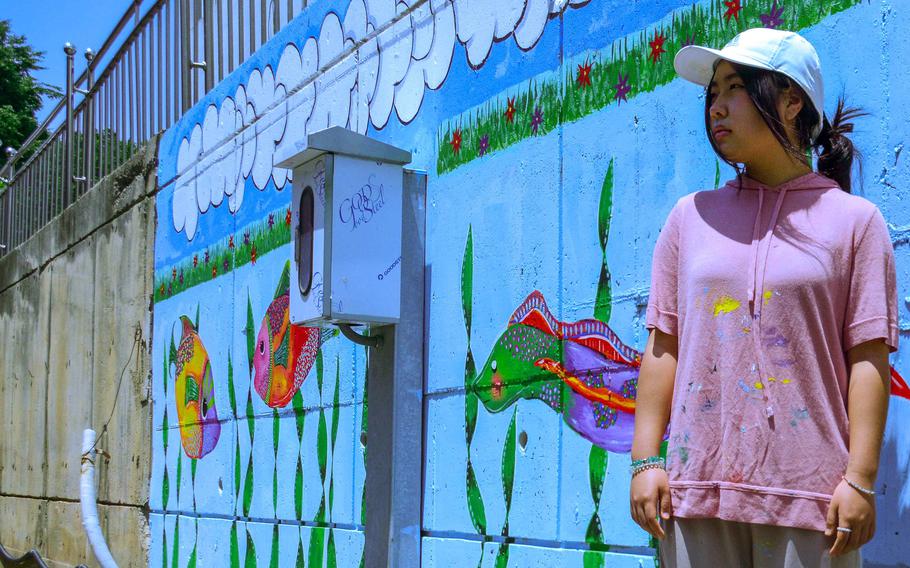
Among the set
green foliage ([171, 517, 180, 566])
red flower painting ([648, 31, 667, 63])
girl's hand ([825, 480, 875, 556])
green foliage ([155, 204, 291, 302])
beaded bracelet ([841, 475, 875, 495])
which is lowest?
green foliage ([171, 517, 180, 566])

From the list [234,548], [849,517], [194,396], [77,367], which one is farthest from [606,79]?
[77,367]

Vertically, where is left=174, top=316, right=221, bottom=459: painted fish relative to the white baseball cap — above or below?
below

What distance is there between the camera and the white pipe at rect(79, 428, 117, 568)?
8289mm

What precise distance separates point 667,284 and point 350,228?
2383mm

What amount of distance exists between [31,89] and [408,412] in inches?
1199

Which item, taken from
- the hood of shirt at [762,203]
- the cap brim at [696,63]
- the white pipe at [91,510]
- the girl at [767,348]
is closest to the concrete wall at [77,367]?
the white pipe at [91,510]

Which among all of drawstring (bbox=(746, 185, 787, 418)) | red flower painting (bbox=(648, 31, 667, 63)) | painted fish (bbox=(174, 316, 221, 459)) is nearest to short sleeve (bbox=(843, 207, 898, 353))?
drawstring (bbox=(746, 185, 787, 418))

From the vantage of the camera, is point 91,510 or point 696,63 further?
point 91,510

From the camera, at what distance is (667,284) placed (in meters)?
2.78

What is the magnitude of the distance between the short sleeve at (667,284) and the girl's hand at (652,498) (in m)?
0.31

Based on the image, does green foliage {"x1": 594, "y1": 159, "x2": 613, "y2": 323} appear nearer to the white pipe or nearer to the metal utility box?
the metal utility box

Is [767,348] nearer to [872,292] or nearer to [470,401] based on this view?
[872,292]

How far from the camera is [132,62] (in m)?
9.62

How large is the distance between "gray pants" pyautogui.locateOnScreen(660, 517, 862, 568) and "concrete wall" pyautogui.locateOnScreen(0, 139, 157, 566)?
6.25 m
